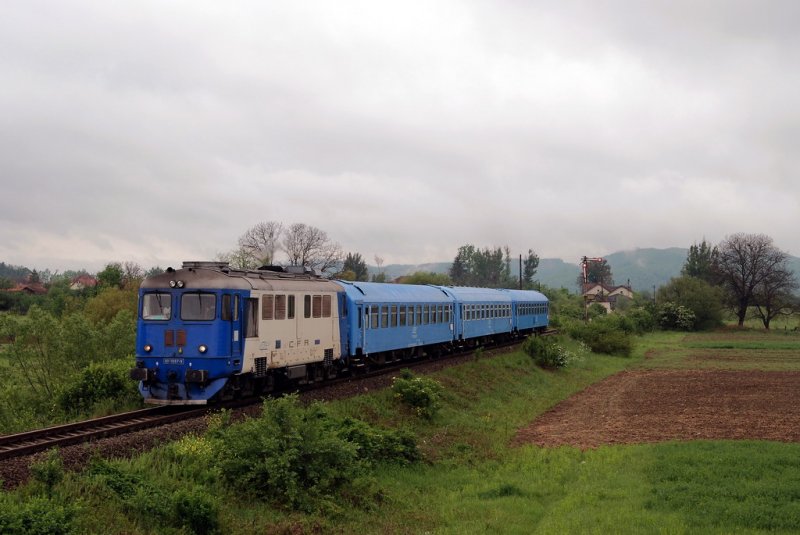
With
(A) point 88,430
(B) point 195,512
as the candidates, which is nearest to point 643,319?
(A) point 88,430

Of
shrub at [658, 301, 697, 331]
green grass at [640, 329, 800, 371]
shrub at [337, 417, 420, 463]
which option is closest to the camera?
shrub at [337, 417, 420, 463]

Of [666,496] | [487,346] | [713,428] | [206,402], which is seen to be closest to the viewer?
[666,496]

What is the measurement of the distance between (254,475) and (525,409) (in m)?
16.4

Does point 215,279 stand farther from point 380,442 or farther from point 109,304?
point 109,304

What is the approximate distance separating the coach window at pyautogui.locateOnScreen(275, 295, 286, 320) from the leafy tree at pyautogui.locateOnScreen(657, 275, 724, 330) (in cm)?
7900

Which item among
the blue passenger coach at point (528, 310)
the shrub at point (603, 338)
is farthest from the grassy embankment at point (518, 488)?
the shrub at point (603, 338)

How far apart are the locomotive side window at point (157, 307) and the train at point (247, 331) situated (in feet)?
0.08

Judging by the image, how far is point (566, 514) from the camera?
13.0 meters

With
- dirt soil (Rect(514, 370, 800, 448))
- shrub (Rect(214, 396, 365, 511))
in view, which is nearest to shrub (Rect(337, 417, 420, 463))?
shrub (Rect(214, 396, 365, 511))

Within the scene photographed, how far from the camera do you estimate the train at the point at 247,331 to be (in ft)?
58.3

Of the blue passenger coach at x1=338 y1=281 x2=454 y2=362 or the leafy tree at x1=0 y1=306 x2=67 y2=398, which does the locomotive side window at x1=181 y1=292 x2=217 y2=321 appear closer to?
the leafy tree at x1=0 y1=306 x2=67 y2=398

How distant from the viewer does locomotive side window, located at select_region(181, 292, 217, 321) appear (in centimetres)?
1781

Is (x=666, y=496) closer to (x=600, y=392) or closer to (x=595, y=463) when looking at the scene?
(x=595, y=463)

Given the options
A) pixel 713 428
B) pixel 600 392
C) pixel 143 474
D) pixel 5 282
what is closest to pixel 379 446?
pixel 143 474
